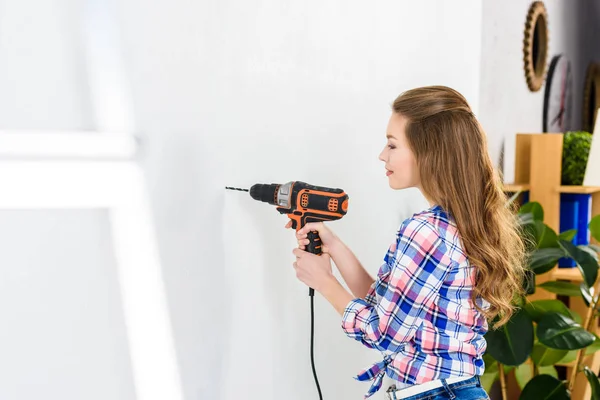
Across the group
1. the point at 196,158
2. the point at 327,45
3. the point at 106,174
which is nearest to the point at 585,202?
the point at 327,45

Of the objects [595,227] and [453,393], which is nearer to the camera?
[453,393]

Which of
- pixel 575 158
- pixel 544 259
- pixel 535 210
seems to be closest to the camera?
pixel 544 259

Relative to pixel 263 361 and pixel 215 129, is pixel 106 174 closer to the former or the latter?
pixel 215 129

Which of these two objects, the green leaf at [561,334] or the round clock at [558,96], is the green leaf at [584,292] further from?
the round clock at [558,96]

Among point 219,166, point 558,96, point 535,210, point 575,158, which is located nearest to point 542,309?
point 535,210

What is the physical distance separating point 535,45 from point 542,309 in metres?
1.81

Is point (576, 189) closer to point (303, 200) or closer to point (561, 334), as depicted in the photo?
point (561, 334)

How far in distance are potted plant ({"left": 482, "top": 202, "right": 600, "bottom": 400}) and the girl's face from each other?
637 millimetres

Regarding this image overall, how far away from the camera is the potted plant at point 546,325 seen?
5.95ft

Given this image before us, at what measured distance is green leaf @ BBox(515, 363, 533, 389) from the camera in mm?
2382

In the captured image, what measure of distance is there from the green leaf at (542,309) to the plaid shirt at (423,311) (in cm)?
81

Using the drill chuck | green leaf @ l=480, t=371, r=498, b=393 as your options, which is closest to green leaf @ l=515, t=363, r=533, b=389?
green leaf @ l=480, t=371, r=498, b=393

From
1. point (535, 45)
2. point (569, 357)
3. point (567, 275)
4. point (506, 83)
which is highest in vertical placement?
point (535, 45)

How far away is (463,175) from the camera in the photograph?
118 cm
